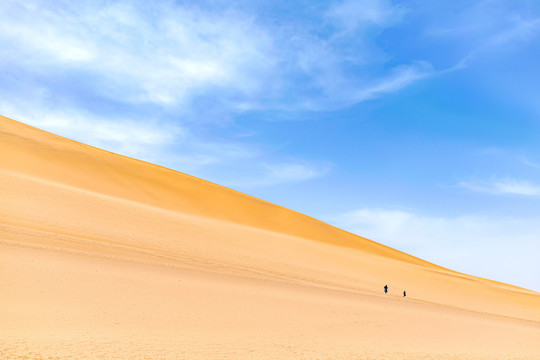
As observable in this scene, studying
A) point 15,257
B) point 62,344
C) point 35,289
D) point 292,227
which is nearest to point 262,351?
point 62,344

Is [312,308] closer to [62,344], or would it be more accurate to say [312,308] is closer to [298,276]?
[298,276]

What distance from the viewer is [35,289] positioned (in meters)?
11.1

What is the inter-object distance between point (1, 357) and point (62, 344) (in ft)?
4.04

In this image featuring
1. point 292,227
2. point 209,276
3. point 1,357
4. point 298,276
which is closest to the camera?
point 1,357

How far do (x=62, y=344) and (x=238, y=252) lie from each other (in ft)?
52.6

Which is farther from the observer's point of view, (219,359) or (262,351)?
(262,351)

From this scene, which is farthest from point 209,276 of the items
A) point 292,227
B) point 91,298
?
point 292,227

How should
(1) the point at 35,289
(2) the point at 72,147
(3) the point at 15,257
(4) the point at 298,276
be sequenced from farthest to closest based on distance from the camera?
(2) the point at 72,147 → (4) the point at 298,276 → (3) the point at 15,257 → (1) the point at 35,289

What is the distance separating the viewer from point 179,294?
1329 centimetres

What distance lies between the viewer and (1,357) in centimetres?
718

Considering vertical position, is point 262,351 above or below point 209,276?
below

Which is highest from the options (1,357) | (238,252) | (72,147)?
(72,147)

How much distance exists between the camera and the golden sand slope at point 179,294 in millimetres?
9539

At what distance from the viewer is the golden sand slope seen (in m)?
9.54
